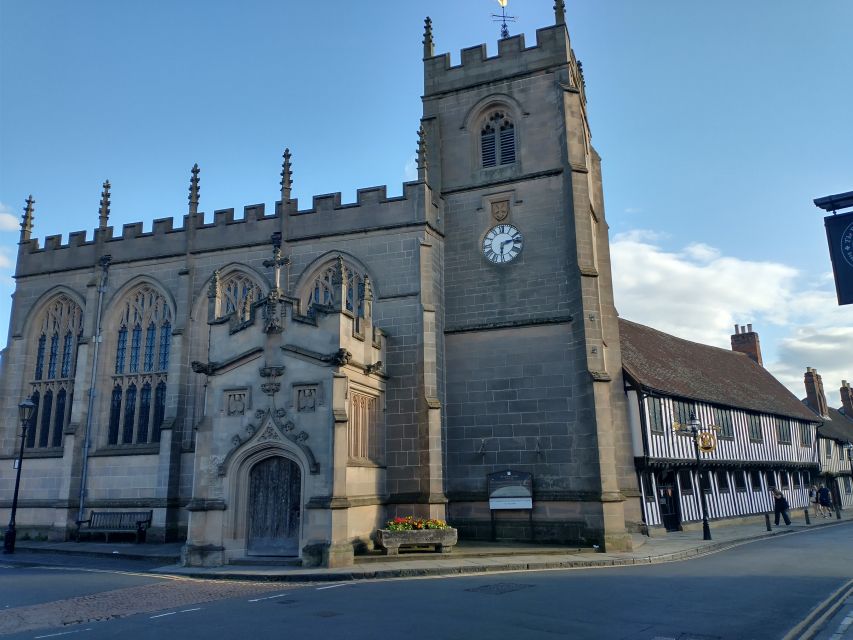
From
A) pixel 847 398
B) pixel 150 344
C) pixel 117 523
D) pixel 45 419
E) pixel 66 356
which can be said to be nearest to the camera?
pixel 117 523

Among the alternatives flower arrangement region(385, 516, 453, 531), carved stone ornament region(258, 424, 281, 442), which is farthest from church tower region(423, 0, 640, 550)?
carved stone ornament region(258, 424, 281, 442)

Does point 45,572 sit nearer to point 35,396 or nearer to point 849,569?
point 35,396

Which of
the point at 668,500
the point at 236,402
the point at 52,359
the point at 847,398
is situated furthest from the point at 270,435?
the point at 847,398

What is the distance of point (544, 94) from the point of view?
74.8 feet

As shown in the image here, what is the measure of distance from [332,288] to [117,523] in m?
10.7

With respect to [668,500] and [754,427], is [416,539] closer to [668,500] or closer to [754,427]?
[668,500]

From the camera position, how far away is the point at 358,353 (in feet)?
60.4

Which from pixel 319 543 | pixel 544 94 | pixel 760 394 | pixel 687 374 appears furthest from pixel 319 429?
pixel 760 394

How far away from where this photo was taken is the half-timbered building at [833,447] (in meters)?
41.9

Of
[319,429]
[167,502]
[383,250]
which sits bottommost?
[167,502]

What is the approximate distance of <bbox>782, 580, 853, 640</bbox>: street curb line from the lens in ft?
27.9

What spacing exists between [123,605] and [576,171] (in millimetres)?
17384

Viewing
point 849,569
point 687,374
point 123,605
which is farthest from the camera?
point 687,374

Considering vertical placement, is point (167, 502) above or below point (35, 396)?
below
